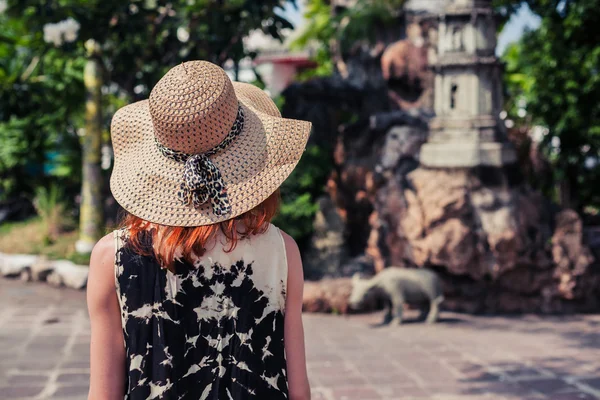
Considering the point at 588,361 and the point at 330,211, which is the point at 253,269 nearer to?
the point at 588,361

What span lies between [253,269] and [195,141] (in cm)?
35

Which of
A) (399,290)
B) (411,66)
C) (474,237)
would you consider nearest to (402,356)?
(399,290)

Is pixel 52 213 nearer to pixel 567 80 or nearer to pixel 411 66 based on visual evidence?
pixel 411 66

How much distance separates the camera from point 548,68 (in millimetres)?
9586

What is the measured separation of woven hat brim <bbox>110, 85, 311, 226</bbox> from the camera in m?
1.59

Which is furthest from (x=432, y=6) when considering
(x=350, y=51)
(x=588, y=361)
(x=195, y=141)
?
(x=195, y=141)

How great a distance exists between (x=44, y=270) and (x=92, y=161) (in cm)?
156

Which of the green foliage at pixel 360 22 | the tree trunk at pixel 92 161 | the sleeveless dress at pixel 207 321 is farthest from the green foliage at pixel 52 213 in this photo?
the sleeveless dress at pixel 207 321

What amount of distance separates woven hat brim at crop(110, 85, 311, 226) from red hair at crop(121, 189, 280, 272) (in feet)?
0.13

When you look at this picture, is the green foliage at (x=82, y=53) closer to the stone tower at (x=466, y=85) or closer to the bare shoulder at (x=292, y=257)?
the stone tower at (x=466, y=85)

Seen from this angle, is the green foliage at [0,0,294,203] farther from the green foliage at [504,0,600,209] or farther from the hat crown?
the green foliage at [504,0,600,209]

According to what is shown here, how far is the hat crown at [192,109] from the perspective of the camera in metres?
1.58

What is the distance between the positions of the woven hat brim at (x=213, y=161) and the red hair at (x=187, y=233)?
0.13ft

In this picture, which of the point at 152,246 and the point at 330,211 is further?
the point at 330,211
